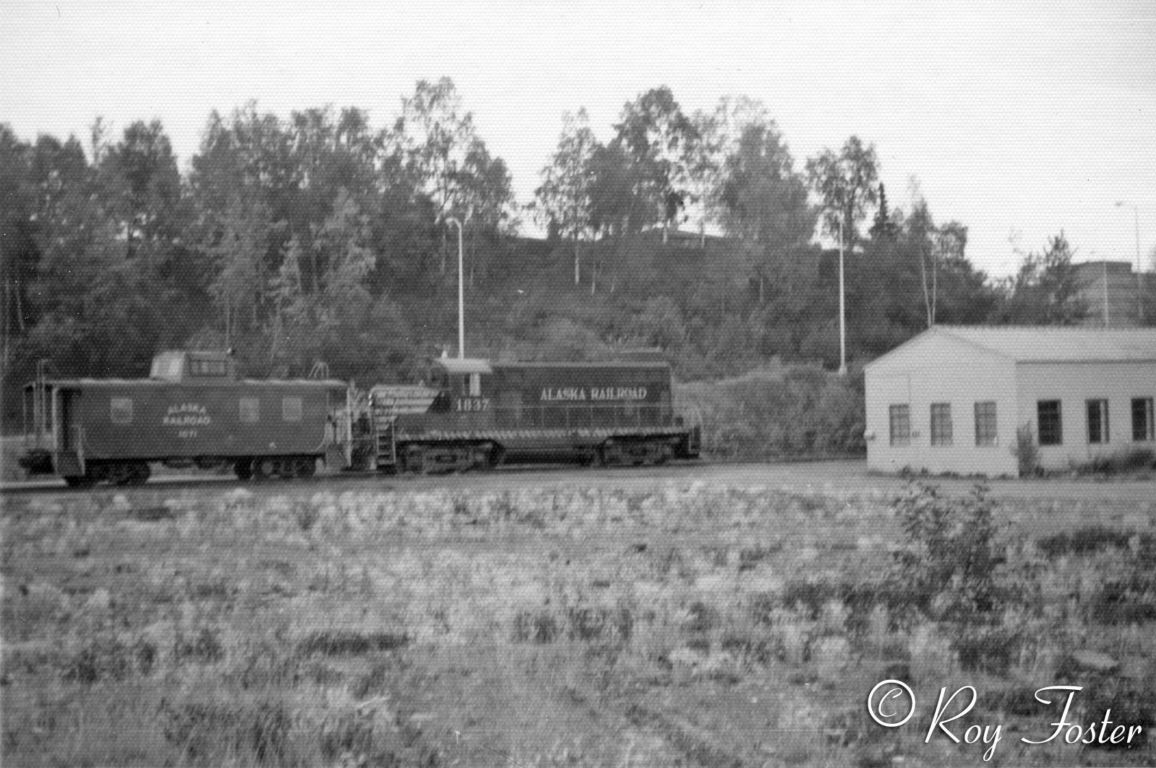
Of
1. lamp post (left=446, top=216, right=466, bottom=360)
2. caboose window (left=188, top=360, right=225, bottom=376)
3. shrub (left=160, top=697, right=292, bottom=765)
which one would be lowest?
shrub (left=160, top=697, right=292, bottom=765)

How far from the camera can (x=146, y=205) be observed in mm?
8547

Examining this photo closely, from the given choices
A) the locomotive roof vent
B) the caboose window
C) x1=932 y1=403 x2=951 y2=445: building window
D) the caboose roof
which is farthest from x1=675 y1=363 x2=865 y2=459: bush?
the caboose window

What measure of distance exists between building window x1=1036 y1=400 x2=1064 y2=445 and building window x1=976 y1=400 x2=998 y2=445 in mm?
705

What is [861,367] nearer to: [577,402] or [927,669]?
[577,402]

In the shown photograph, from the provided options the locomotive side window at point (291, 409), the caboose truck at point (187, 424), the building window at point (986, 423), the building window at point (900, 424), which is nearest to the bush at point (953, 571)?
the building window at point (986, 423)

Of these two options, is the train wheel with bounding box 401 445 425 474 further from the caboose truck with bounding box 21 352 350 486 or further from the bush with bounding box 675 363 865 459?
the bush with bounding box 675 363 865 459

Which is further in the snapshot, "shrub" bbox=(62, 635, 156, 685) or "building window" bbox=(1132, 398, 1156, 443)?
"building window" bbox=(1132, 398, 1156, 443)

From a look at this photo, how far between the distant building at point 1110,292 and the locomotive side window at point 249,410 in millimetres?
13690

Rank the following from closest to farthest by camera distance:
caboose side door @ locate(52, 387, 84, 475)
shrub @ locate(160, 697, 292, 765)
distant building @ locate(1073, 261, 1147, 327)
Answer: shrub @ locate(160, 697, 292, 765), distant building @ locate(1073, 261, 1147, 327), caboose side door @ locate(52, 387, 84, 475)

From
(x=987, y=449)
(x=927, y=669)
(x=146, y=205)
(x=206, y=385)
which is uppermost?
(x=146, y=205)

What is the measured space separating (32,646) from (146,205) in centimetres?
456

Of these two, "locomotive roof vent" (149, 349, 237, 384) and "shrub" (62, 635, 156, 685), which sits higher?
"locomotive roof vent" (149, 349, 237, 384)

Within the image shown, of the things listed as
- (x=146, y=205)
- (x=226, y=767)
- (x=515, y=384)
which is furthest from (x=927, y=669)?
(x=515, y=384)

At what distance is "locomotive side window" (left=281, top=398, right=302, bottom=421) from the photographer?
60.0ft
